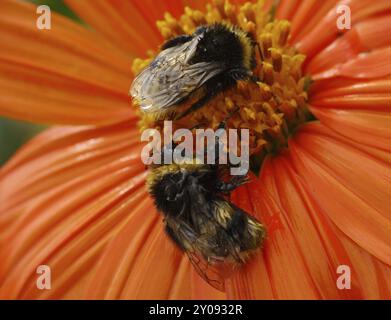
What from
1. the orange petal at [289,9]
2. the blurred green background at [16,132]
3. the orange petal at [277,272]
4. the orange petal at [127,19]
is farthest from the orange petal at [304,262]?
the blurred green background at [16,132]

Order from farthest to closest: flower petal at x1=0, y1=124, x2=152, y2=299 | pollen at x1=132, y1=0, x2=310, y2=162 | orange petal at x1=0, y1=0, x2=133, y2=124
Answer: orange petal at x1=0, y1=0, x2=133, y2=124 < flower petal at x1=0, y1=124, x2=152, y2=299 < pollen at x1=132, y1=0, x2=310, y2=162

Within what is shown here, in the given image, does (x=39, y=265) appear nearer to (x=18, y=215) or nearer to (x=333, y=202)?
(x=18, y=215)

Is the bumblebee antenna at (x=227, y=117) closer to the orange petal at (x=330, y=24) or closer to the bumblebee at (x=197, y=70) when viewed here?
the bumblebee at (x=197, y=70)

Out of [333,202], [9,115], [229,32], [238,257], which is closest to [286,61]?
[229,32]

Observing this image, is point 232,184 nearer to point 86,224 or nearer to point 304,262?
point 304,262

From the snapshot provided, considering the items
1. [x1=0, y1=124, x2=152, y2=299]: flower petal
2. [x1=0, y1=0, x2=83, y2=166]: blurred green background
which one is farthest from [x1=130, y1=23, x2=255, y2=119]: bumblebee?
[x1=0, y1=0, x2=83, y2=166]: blurred green background

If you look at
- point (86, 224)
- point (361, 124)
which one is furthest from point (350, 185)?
point (86, 224)

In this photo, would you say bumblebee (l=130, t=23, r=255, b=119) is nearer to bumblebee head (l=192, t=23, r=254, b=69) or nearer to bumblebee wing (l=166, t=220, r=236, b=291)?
bumblebee head (l=192, t=23, r=254, b=69)
